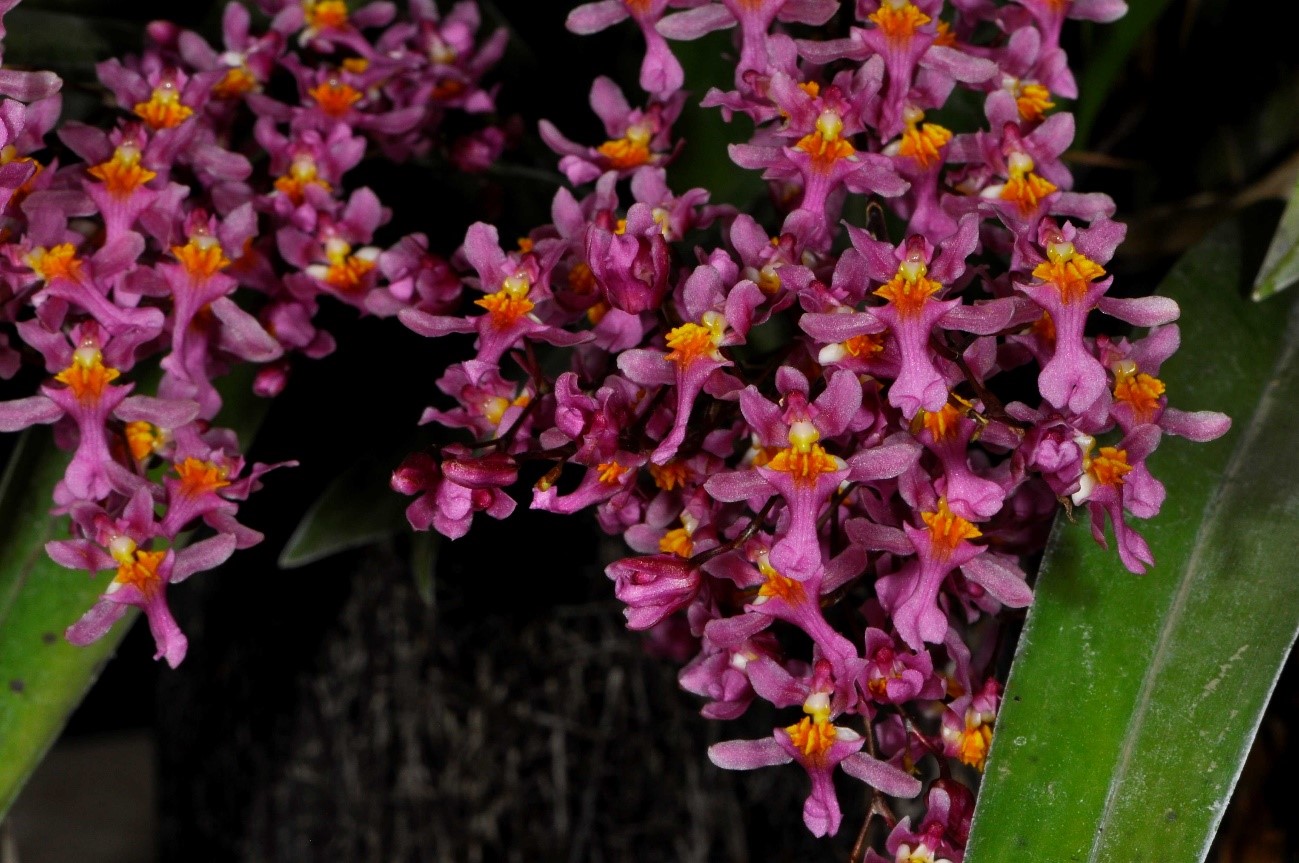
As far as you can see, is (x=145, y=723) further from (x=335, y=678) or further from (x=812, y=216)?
(x=812, y=216)

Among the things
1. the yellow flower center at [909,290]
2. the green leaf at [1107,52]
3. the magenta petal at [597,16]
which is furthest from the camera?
the green leaf at [1107,52]

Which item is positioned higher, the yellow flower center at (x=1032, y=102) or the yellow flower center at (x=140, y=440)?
the yellow flower center at (x=1032, y=102)

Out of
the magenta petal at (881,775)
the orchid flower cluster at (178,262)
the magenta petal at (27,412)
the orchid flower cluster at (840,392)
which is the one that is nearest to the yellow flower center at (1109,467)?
the orchid flower cluster at (840,392)

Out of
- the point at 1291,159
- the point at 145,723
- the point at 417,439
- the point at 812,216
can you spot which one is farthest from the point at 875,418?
the point at 145,723

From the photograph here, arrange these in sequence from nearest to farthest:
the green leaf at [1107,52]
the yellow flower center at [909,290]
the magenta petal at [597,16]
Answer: the yellow flower center at [909,290], the magenta petal at [597,16], the green leaf at [1107,52]

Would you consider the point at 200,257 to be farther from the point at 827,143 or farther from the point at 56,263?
the point at 827,143

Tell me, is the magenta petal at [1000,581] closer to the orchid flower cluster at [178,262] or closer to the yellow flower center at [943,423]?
the yellow flower center at [943,423]

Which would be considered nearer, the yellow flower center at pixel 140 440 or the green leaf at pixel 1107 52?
the yellow flower center at pixel 140 440
